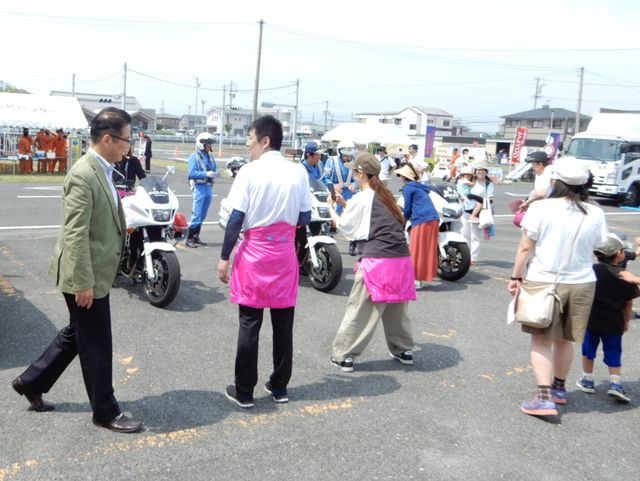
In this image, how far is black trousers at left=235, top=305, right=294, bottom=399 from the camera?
4.22 meters

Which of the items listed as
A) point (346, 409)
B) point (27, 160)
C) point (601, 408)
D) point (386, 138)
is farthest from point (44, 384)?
point (386, 138)

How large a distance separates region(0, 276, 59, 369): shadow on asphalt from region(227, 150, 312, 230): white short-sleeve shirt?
2240mm

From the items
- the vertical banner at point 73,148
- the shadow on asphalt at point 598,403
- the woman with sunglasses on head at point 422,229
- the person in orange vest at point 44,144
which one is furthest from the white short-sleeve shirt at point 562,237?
the person in orange vest at point 44,144

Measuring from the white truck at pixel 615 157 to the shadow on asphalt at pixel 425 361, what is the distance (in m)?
19.3

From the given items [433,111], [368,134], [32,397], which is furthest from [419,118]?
[32,397]

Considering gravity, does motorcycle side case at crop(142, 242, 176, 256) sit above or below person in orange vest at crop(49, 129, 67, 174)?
below

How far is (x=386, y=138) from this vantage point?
31.3m

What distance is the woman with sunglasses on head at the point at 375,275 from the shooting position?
511 centimetres

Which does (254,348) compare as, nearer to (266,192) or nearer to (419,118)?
(266,192)

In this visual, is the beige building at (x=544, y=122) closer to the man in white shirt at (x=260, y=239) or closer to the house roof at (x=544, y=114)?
the house roof at (x=544, y=114)

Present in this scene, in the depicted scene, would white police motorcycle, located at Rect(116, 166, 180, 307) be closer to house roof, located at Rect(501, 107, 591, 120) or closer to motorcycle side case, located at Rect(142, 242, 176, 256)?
motorcycle side case, located at Rect(142, 242, 176, 256)

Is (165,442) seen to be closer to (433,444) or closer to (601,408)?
(433,444)

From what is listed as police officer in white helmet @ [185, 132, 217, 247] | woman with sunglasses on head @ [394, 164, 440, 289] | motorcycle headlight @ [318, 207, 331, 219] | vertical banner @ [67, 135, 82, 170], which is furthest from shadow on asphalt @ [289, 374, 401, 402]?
vertical banner @ [67, 135, 82, 170]

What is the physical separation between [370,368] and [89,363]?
2352 mm
